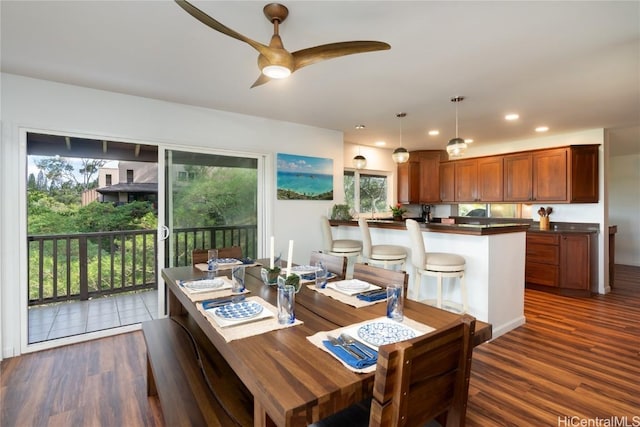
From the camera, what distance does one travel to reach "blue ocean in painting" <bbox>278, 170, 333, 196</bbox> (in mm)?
4332

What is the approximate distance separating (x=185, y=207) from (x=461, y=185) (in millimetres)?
5045

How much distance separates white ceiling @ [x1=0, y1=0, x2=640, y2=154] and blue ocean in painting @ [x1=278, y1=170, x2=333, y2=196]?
2.80 ft

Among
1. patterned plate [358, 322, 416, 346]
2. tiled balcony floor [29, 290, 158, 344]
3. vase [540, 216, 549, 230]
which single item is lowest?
tiled balcony floor [29, 290, 158, 344]

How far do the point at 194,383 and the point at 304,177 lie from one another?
3.33 metres

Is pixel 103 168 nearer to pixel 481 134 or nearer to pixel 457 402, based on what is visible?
pixel 457 402

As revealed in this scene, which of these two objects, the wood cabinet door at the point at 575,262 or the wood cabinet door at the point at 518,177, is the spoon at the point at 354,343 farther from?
the wood cabinet door at the point at 518,177

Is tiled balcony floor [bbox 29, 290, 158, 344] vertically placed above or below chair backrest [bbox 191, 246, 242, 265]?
below

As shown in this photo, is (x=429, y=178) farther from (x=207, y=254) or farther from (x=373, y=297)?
(x=373, y=297)

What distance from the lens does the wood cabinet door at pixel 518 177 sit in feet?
17.0

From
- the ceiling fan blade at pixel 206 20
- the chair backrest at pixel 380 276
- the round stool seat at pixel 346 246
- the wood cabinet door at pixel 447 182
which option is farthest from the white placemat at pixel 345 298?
the wood cabinet door at pixel 447 182

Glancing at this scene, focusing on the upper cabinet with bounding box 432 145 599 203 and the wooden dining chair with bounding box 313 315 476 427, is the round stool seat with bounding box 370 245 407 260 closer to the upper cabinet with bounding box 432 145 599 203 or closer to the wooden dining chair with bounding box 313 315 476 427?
the wooden dining chair with bounding box 313 315 476 427

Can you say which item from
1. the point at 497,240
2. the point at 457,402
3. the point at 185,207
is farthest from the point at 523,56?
the point at 185,207

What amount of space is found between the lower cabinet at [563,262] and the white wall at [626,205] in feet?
10.9

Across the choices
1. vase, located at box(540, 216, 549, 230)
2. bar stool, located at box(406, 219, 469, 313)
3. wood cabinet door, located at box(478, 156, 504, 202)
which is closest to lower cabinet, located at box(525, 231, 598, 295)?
vase, located at box(540, 216, 549, 230)
